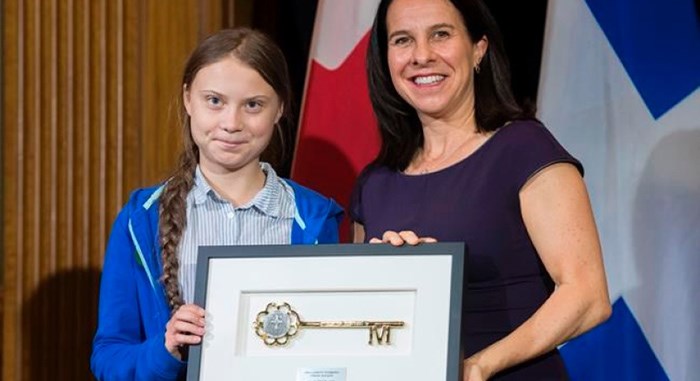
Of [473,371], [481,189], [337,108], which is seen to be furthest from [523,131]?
[337,108]

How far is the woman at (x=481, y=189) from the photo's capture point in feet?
5.60

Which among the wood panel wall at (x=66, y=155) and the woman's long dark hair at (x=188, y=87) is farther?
the wood panel wall at (x=66, y=155)

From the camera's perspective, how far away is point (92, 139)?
254 cm

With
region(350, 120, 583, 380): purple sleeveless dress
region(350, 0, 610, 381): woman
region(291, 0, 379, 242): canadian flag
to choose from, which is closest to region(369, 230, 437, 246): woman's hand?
region(350, 0, 610, 381): woman

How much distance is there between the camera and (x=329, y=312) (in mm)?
1675

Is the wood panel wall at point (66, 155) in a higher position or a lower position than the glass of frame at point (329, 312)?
higher

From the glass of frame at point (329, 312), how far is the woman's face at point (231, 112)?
0.20 metres

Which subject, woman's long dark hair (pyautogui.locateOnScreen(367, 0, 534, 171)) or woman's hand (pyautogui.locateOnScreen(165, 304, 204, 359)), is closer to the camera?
woman's hand (pyautogui.locateOnScreen(165, 304, 204, 359))

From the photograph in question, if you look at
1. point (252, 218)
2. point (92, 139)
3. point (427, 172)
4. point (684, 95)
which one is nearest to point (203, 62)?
point (252, 218)

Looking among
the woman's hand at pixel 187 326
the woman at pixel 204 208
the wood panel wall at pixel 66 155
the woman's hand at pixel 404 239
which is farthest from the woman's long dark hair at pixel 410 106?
the wood panel wall at pixel 66 155

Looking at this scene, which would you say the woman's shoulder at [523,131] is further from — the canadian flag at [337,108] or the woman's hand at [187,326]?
the canadian flag at [337,108]

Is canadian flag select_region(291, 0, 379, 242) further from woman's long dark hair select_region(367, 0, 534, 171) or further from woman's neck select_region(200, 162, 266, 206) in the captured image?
woman's neck select_region(200, 162, 266, 206)

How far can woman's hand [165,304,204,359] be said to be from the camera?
1693 millimetres

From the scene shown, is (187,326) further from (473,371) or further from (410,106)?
(410,106)
